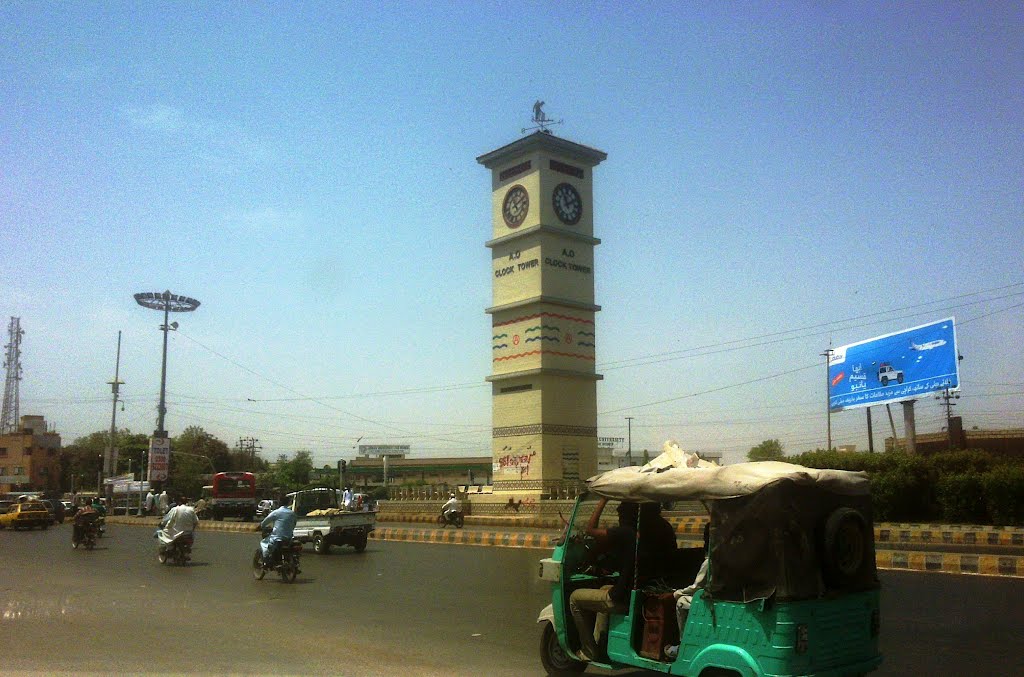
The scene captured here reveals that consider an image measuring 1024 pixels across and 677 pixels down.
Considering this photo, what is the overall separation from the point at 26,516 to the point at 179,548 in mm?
25646

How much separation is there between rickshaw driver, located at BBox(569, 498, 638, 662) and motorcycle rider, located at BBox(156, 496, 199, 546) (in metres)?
14.4

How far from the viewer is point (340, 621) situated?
10.9 m

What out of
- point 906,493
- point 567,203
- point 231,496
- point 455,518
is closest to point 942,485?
point 906,493

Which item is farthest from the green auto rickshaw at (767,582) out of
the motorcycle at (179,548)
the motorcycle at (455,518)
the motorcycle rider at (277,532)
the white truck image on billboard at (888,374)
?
the white truck image on billboard at (888,374)

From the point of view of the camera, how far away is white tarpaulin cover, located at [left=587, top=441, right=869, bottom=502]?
5848 millimetres

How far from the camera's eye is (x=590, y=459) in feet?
151

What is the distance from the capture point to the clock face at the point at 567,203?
4575 cm

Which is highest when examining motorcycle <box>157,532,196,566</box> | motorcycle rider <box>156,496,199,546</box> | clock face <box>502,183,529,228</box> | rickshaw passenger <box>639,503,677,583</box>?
clock face <box>502,183,529,228</box>

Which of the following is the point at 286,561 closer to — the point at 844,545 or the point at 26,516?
the point at 844,545

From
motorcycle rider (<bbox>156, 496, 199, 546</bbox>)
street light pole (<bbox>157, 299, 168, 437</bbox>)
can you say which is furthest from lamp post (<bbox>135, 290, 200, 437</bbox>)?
motorcycle rider (<bbox>156, 496, 199, 546</bbox>)

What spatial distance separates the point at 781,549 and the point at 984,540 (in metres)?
21.7

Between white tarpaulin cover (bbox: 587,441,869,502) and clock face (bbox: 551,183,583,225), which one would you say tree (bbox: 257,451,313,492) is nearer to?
clock face (bbox: 551,183,583,225)

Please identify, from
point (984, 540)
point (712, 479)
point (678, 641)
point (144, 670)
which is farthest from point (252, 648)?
point (984, 540)

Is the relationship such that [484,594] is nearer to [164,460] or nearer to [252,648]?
[252,648]
